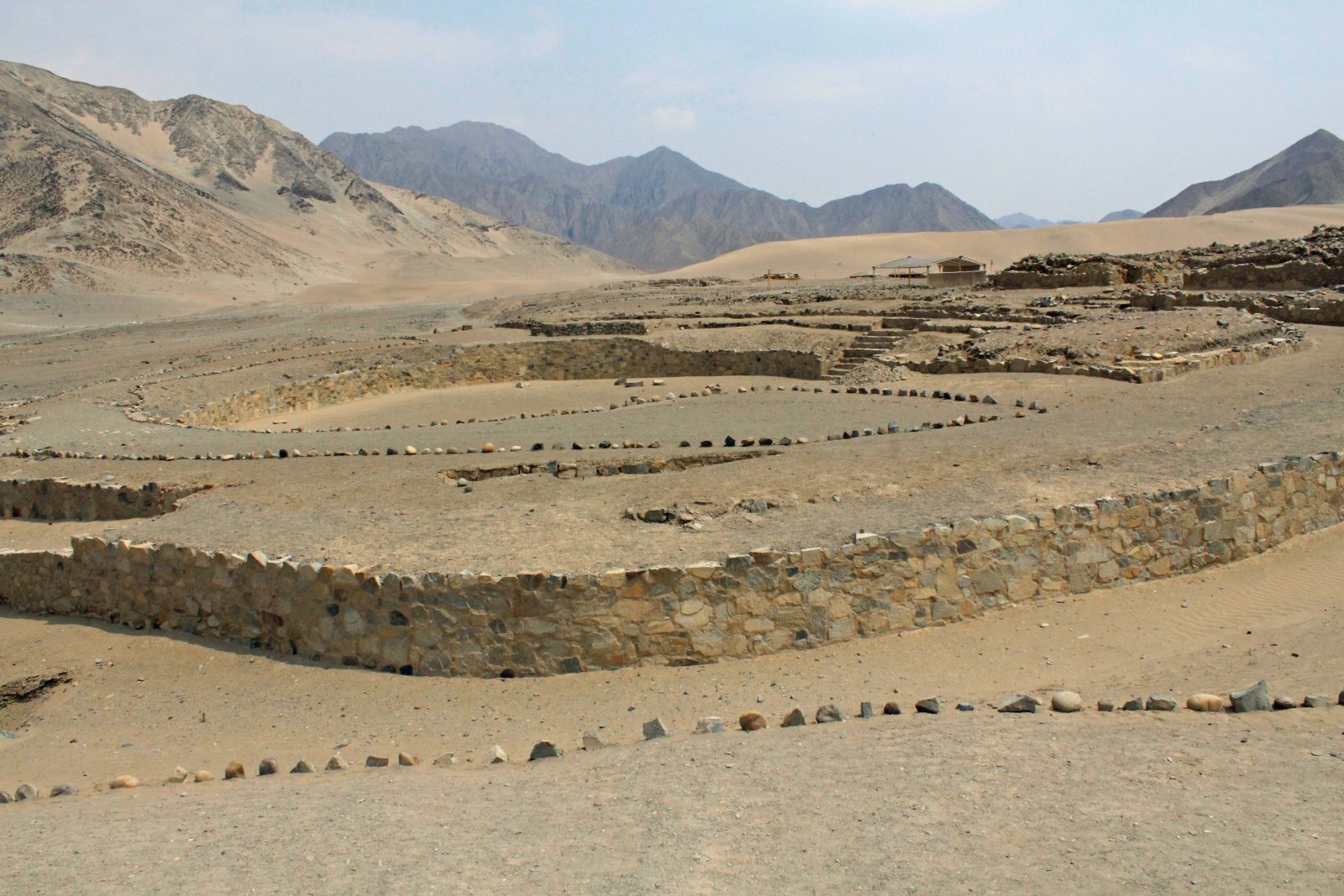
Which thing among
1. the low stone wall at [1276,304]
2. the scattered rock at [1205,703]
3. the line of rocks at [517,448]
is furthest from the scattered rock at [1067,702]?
the low stone wall at [1276,304]

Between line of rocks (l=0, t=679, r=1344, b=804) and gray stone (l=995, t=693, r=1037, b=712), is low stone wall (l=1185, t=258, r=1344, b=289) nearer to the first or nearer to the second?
line of rocks (l=0, t=679, r=1344, b=804)

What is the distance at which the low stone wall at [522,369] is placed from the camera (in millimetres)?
22062

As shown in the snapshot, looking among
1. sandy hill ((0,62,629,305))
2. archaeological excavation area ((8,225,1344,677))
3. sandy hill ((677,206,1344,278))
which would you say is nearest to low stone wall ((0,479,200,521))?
archaeological excavation area ((8,225,1344,677))

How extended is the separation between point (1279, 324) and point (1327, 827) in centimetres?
1878

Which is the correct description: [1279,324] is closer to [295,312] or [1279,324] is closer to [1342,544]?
[1342,544]

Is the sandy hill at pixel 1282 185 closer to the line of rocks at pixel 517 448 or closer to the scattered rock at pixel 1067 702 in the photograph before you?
the line of rocks at pixel 517 448

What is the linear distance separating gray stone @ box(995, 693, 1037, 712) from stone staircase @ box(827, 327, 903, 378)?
16.0 metres

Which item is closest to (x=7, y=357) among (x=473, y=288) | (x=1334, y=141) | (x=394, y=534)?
(x=394, y=534)

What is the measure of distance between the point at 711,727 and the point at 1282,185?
129645mm

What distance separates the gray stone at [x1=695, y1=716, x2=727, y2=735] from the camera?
5618mm

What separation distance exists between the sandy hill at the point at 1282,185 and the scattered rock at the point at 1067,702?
11022cm

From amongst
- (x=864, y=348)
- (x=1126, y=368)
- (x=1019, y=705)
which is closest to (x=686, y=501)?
(x=1019, y=705)

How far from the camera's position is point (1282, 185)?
11375cm

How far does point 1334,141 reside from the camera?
12150cm
